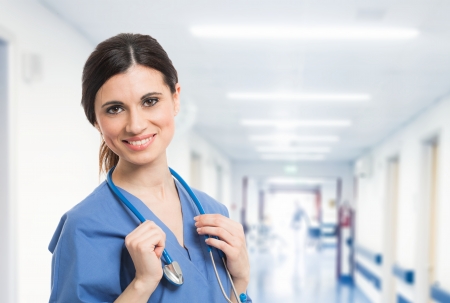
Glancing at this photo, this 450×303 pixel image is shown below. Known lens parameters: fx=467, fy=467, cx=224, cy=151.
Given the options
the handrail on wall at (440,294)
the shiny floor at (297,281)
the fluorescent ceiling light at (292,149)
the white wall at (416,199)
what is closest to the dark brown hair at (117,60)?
the white wall at (416,199)

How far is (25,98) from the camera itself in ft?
6.98

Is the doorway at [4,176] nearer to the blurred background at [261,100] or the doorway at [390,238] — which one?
the blurred background at [261,100]

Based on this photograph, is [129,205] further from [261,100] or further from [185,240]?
[261,100]

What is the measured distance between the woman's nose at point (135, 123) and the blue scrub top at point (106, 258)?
160 mm

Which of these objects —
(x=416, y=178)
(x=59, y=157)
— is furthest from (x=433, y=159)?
(x=59, y=157)

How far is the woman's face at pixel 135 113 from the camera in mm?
847

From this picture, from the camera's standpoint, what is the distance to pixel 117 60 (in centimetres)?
84

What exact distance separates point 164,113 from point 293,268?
33.7 ft

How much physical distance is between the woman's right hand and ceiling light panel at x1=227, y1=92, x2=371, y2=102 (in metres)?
3.62

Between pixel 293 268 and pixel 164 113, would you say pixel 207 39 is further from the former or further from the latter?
pixel 293 268

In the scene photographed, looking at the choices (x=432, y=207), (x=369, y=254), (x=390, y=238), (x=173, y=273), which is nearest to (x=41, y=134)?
(x=173, y=273)

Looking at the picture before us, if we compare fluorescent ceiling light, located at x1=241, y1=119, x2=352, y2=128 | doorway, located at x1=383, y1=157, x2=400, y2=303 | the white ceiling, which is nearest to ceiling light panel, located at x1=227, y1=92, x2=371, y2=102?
the white ceiling

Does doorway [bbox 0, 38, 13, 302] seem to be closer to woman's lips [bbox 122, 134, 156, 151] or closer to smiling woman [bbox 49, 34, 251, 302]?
smiling woman [bbox 49, 34, 251, 302]

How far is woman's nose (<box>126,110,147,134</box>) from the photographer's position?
84cm
